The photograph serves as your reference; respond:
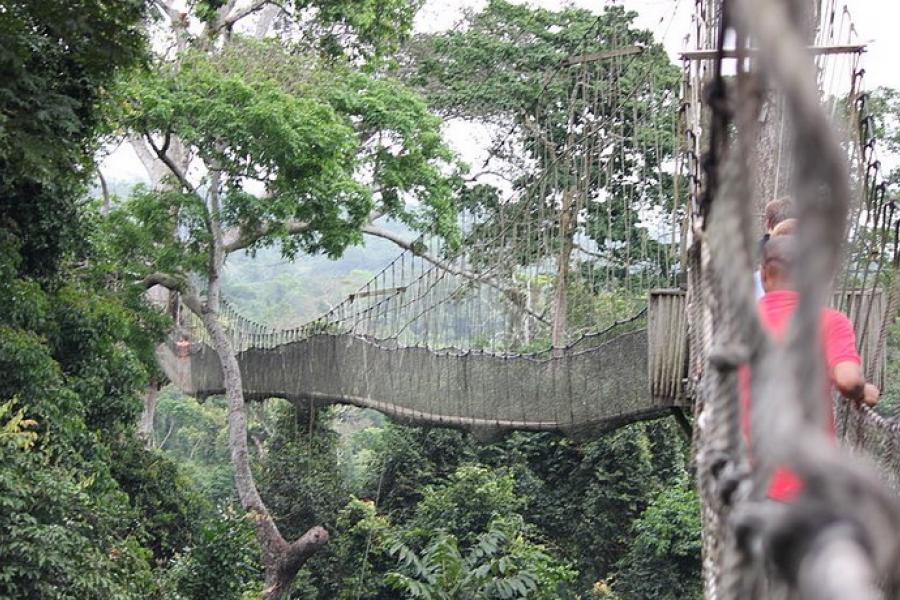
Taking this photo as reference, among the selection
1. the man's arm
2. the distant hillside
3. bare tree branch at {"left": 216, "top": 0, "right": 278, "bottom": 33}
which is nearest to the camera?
the man's arm

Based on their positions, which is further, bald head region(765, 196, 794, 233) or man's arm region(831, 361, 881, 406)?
bald head region(765, 196, 794, 233)

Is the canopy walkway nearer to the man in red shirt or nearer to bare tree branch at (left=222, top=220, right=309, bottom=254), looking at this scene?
bare tree branch at (left=222, top=220, right=309, bottom=254)

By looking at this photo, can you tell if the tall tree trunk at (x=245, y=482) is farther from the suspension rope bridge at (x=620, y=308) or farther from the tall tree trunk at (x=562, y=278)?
the tall tree trunk at (x=562, y=278)

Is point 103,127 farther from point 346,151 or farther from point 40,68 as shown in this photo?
point 346,151

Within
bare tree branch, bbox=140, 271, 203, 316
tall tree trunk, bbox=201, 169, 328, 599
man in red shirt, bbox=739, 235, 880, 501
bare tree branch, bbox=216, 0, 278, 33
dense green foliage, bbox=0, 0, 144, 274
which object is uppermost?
bare tree branch, bbox=216, 0, 278, 33

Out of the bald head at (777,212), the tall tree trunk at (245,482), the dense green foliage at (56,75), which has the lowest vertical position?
the tall tree trunk at (245,482)

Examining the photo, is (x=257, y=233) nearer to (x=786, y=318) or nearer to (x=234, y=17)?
(x=234, y=17)

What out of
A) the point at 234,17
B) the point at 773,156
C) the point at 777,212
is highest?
the point at 234,17

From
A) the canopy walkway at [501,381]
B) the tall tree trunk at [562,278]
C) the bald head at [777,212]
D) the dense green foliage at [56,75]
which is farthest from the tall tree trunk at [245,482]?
the bald head at [777,212]

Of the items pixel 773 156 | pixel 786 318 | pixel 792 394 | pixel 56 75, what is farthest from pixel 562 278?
pixel 792 394

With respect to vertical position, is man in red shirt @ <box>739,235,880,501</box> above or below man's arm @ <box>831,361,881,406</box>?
above

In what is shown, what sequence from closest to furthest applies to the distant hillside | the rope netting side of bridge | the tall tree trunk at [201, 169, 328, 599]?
the rope netting side of bridge
the tall tree trunk at [201, 169, 328, 599]
the distant hillside

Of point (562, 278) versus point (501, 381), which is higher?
point (562, 278)

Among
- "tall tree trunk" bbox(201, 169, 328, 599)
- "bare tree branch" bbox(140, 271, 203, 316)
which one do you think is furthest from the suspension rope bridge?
"bare tree branch" bbox(140, 271, 203, 316)
